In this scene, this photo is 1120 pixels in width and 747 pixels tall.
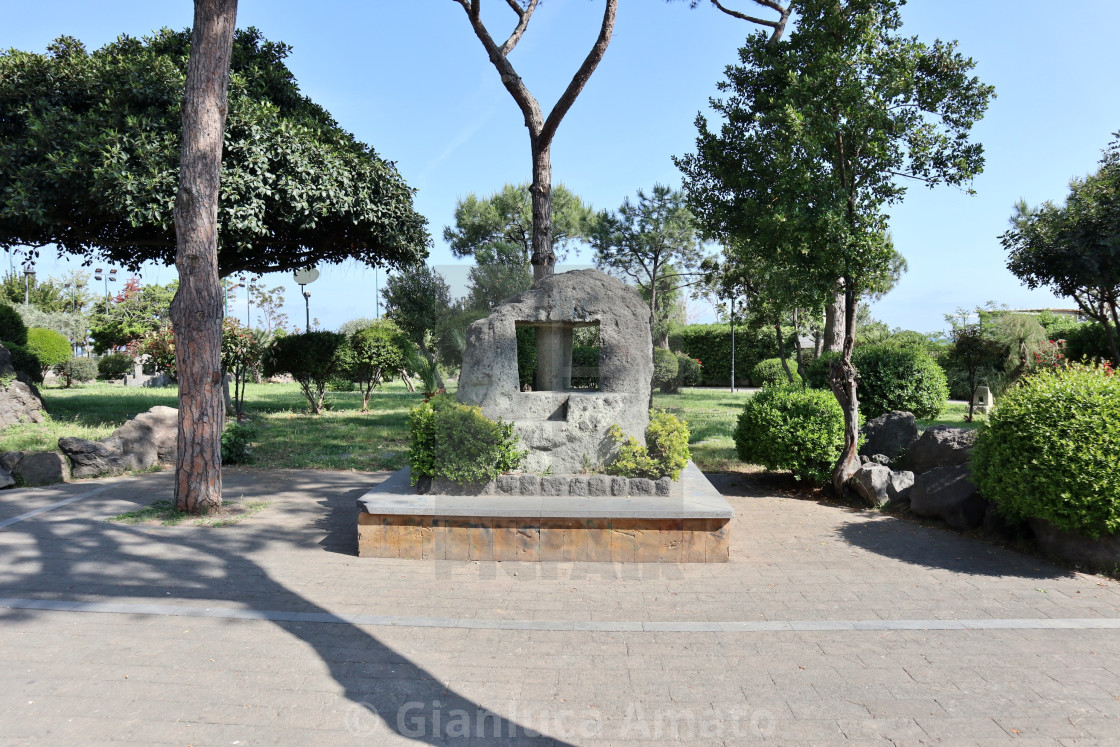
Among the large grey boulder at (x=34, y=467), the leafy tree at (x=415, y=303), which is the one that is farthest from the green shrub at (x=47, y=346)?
the large grey boulder at (x=34, y=467)

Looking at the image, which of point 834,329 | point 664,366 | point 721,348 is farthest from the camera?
point 721,348

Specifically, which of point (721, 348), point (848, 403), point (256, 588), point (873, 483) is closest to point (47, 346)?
point (256, 588)

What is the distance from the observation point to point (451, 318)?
75.0 ft

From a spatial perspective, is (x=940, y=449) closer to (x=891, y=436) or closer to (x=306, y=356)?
(x=891, y=436)

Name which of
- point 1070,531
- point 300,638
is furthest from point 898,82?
point 300,638

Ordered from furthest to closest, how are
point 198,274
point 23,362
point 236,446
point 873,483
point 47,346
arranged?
1. point 47,346
2. point 23,362
3. point 236,446
4. point 873,483
5. point 198,274

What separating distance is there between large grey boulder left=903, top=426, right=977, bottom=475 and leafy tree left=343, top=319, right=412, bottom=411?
37.6 ft

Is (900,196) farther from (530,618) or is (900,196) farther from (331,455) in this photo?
(331,455)

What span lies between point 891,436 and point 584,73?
22.7ft

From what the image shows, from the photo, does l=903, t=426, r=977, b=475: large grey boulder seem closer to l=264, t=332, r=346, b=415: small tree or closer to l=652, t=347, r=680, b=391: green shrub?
l=264, t=332, r=346, b=415: small tree

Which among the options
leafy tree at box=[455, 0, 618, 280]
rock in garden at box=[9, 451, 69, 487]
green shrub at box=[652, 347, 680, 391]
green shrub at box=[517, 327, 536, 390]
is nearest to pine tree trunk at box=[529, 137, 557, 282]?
leafy tree at box=[455, 0, 618, 280]

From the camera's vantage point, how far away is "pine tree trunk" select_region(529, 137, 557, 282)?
407 inches

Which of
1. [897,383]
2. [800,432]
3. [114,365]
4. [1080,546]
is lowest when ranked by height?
[1080,546]

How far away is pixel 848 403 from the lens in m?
7.57
